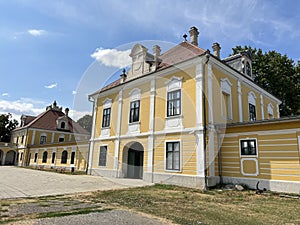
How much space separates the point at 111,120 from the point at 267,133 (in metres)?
10.2

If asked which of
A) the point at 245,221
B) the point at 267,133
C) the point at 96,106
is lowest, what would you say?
the point at 245,221

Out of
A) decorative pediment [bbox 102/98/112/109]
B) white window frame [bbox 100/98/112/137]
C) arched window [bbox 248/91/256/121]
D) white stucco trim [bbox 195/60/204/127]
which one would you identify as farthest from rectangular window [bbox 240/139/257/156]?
decorative pediment [bbox 102/98/112/109]

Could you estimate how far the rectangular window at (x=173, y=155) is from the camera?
11.5 meters

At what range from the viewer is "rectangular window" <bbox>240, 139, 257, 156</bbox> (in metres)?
10.0

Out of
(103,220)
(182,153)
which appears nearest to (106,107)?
(182,153)

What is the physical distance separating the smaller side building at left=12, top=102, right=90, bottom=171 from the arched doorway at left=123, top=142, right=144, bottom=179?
6.81 m

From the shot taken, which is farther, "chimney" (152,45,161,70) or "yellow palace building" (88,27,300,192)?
"chimney" (152,45,161,70)

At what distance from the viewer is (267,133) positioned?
31.6 ft

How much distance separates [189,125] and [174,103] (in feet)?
5.52

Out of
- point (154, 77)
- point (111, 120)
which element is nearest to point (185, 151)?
point (154, 77)

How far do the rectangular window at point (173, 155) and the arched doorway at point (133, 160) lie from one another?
3.06 meters

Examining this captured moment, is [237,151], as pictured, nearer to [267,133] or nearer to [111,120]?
[267,133]

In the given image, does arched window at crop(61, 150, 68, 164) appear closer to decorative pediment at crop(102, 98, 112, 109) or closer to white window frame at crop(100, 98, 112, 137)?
white window frame at crop(100, 98, 112, 137)

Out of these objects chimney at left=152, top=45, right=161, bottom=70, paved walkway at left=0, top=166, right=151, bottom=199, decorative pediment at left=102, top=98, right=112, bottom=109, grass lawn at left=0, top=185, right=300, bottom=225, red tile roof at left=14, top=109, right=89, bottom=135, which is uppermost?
chimney at left=152, top=45, right=161, bottom=70
